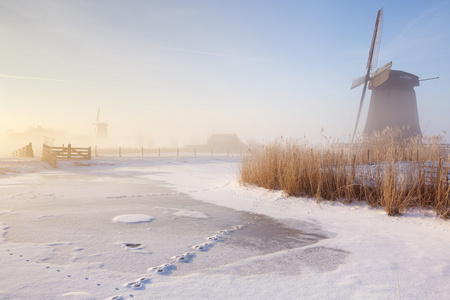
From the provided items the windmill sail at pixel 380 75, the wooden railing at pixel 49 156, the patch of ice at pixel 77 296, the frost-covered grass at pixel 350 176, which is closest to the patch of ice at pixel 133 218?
the patch of ice at pixel 77 296

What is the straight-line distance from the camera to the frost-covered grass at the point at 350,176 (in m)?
5.35

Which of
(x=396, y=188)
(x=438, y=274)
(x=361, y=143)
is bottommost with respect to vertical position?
(x=438, y=274)

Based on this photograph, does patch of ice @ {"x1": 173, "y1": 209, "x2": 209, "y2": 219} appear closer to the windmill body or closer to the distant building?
the windmill body

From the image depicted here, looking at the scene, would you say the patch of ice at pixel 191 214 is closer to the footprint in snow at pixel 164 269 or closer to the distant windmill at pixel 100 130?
the footprint in snow at pixel 164 269

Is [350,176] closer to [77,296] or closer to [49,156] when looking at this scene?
[77,296]

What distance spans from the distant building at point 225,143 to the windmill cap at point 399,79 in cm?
2878

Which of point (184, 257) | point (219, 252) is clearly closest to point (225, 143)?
point (219, 252)

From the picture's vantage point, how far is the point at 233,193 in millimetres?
7715

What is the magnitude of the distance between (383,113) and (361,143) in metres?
15.6

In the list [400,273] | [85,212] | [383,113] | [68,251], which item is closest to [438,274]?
[400,273]

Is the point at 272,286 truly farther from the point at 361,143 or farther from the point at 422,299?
the point at 361,143

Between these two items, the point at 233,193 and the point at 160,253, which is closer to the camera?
the point at 160,253

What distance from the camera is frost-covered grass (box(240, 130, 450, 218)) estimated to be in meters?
5.35

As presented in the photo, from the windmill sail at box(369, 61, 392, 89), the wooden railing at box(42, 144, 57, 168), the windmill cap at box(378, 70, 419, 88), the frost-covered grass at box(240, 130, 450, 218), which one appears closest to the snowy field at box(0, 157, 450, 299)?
the frost-covered grass at box(240, 130, 450, 218)
